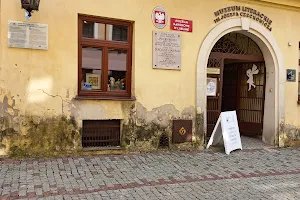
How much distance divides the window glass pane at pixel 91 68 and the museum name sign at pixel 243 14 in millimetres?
3128

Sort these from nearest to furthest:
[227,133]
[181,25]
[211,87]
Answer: [181,25] → [227,133] → [211,87]

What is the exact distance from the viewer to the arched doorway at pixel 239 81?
820 cm

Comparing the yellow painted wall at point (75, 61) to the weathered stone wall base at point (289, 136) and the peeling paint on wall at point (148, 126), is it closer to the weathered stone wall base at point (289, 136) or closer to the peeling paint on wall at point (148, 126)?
the peeling paint on wall at point (148, 126)

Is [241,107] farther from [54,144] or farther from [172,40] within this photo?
[54,144]

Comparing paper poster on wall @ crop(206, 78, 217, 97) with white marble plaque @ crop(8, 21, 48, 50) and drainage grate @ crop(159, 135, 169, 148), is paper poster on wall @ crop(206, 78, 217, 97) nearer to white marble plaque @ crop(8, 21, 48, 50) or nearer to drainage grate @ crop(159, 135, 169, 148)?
drainage grate @ crop(159, 135, 169, 148)

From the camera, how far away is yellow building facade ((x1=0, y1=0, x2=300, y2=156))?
5949 mm

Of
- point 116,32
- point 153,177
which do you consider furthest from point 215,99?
point 153,177

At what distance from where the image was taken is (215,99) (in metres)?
8.27

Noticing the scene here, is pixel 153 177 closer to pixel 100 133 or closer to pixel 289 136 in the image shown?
pixel 100 133

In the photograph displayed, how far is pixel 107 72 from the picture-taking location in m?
6.78

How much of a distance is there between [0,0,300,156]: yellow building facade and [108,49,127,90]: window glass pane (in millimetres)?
23

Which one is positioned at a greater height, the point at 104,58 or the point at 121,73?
the point at 104,58

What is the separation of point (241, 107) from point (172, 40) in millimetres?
4009

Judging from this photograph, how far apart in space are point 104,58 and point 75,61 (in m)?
0.68
